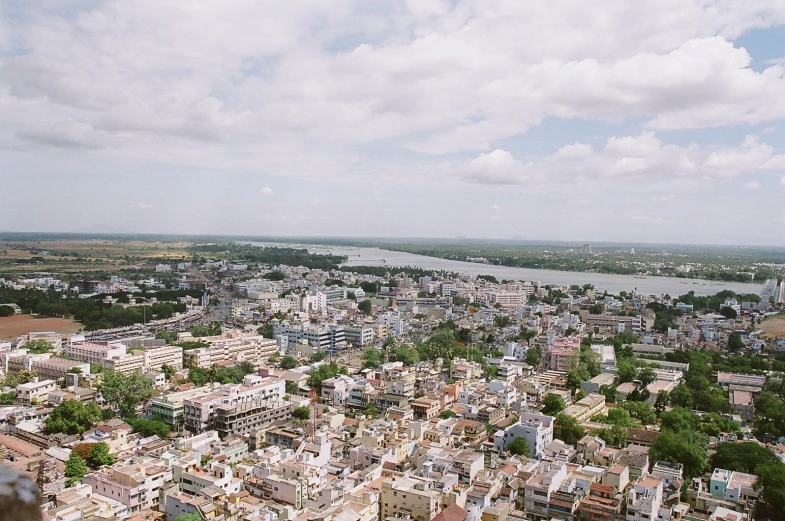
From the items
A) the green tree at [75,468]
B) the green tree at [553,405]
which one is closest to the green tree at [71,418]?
the green tree at [75,468]

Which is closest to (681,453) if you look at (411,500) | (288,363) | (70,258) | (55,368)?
(411,500)

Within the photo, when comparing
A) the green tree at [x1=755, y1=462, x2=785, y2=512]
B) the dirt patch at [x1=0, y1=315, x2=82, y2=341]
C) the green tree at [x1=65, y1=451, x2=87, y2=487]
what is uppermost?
the green tree at [x1=755, y1=462, x2=785, y2=512]

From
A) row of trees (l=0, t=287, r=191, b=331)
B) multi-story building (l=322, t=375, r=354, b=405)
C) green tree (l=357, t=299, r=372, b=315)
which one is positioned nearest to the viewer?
multi-story building (l=322, t=375, r=354, b=405)

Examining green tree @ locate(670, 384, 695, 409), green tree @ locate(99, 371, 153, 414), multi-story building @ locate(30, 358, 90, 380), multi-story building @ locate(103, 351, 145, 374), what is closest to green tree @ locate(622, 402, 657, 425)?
green tree @ locate(670, 384, 695, 409)

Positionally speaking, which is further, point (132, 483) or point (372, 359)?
point (372, 359)

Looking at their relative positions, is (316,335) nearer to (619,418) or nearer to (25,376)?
(25,376)

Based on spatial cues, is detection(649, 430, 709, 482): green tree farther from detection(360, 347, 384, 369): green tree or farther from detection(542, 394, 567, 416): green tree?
detection(360, 347, 384, 369): green tree

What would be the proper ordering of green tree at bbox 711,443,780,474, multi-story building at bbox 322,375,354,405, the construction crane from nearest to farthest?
green tree at bbox 711,443,780,474
the construction crane
multi-story building at bbox 322,375,354,405
